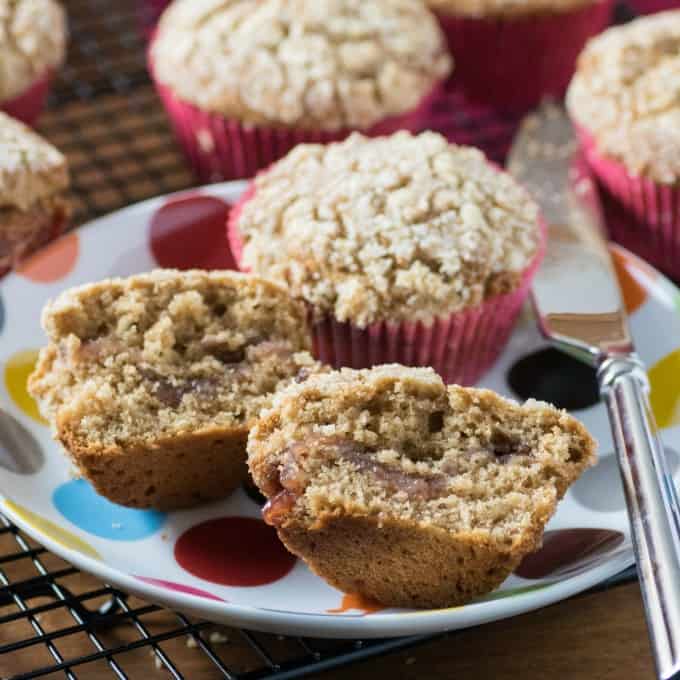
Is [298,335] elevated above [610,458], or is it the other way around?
[298,335]

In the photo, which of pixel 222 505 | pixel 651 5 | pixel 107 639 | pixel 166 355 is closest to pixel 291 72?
pixel 166 355

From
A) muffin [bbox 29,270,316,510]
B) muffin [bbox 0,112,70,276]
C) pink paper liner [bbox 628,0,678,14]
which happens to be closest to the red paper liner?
muffin [bbox 0,112,70,276]

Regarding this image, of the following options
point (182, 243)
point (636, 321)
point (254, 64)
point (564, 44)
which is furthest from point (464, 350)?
point (564, 44)

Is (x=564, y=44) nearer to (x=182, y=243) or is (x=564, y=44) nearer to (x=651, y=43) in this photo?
(x=651, y=43)

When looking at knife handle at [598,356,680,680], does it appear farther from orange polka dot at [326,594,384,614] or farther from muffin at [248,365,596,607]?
orange polka dot at [326,594,384,614]

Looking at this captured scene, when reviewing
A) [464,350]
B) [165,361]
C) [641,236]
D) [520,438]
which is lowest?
[641,236]

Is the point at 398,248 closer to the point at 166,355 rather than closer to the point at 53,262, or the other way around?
the point at 166,355

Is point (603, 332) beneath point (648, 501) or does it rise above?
beneath
